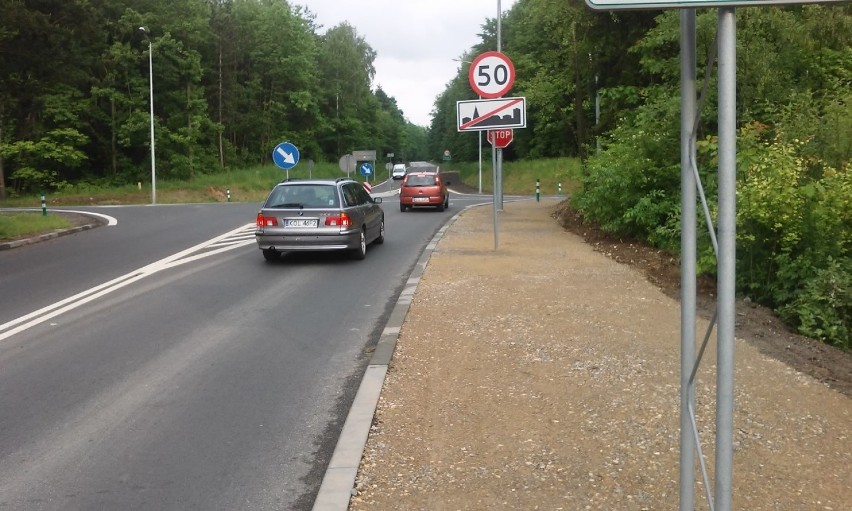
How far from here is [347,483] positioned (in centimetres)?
427

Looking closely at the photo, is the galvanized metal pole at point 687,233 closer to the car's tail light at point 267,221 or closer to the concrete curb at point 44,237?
the car's tail light at point 267,221

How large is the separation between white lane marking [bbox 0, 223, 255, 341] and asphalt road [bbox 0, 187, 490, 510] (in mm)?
45

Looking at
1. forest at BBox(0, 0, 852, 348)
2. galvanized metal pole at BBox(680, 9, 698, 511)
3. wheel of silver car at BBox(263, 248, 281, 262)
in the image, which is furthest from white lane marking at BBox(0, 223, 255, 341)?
galvanized metal pole at BBox(680, 9, 698, 511)

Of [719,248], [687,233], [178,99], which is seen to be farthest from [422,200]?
[178,99]

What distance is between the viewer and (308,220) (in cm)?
1427

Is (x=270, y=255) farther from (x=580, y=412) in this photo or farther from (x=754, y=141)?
(x=580, y=412)

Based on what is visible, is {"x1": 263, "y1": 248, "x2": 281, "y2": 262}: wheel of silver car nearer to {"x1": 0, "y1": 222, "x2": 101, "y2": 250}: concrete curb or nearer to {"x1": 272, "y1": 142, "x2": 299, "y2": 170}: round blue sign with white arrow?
{"x1": 0, "y1": 222, "x2": 101, "y2": 250}: concrete curb

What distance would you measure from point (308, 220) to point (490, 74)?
13.7 feet

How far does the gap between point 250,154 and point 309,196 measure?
5831 cm

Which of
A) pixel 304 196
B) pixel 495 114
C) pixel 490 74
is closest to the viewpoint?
pixel 490 74

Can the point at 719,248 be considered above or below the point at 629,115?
below

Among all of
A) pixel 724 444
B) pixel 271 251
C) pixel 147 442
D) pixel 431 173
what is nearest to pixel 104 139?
pixel 431 173

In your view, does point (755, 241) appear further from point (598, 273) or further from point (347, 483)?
point (347, 483)

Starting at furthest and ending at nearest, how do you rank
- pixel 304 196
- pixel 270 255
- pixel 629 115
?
1. pixel 629 115
2. pixel 270 255
3. pixel 304 196
